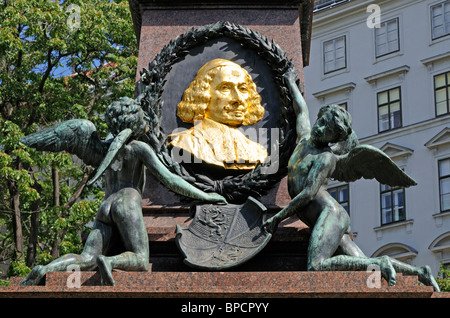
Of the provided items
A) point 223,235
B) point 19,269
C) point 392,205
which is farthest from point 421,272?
point 392,205

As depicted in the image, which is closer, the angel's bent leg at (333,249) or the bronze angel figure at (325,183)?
the angel's bent leg at (333,249)

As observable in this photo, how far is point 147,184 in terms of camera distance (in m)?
10.8

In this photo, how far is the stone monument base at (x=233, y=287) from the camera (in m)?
8.67

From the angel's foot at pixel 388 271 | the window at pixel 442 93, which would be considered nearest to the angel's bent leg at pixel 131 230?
the angel's foot at pixel 388 271

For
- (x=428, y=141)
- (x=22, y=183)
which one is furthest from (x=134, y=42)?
(x=428, y=141)

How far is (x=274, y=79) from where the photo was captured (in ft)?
36.9

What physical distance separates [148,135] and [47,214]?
1231cm

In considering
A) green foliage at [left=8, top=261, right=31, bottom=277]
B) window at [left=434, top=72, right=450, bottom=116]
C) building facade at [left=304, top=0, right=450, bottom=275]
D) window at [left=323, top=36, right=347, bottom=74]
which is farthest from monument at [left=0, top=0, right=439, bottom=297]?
window at [left=323, top=36, right=347, bottom=74]

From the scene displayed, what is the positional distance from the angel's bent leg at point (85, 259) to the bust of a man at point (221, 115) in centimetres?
152

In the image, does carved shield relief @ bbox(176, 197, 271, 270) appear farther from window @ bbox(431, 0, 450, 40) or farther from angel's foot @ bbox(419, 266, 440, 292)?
window @ bbox(431, 0, 450, 40)

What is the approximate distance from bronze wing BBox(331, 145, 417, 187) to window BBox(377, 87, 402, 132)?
86.3 ft

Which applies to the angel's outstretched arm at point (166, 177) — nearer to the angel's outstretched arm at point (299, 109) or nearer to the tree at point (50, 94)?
the angel's outstretched arm at point (299, 109)
